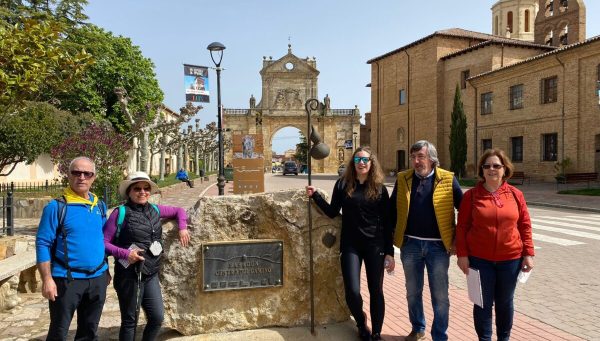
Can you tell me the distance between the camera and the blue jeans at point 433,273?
3.74m

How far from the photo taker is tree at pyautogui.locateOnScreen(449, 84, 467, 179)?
30769 mm

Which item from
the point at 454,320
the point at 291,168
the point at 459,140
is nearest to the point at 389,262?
the point at 454,320

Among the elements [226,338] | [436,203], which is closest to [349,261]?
[436,203]

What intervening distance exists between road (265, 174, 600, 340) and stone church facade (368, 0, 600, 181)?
1543cm

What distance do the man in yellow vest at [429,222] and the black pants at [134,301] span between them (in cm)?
203

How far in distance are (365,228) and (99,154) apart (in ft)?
35.5

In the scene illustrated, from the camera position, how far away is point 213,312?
3.98 metres

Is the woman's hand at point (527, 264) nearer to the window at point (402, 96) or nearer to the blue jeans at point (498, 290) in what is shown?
the blue jeans at point (498, 290)

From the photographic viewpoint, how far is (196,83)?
14.3 meters

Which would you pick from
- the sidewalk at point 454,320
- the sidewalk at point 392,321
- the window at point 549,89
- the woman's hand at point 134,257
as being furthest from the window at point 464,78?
the woman's hand at point 134,257

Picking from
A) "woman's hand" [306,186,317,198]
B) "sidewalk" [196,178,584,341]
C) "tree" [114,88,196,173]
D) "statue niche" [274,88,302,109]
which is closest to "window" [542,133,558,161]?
"tree" [114,88,196,173]

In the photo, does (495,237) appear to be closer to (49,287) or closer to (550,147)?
(49,287)

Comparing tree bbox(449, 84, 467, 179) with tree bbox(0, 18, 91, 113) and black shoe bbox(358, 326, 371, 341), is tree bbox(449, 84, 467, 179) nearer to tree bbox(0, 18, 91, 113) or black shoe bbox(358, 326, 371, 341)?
tree bbox(0, 18, 91, 113)

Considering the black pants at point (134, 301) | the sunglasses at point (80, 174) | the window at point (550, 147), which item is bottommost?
the black pants at point (134, 301)
